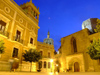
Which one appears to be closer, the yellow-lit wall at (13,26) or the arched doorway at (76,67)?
the yellow-lit wall at (13,26)

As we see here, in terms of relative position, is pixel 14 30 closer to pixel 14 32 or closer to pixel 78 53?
pixel 14 32

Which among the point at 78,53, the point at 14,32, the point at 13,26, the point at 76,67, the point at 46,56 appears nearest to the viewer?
the point at 13,26

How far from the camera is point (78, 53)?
18.4 m

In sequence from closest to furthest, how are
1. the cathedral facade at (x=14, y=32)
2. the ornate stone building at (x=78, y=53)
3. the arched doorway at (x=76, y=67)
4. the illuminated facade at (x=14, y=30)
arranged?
the cathedral facade at (x=14, y=32) < the illuminated facade at (x=14, y=30) < the ornate stone building at (x=78, y=53) < the arched doorway at (x=76, y=67)

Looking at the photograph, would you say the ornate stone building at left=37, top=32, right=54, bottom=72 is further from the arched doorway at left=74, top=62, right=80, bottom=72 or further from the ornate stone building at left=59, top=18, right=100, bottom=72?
the arched doorway at left=74, top=62, right=80, bottom=72

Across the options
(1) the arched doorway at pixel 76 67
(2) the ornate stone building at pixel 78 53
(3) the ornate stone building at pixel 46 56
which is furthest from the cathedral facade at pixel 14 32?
(3) the ornate stone building at pixel 46 56

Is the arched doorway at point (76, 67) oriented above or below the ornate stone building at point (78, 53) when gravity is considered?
below

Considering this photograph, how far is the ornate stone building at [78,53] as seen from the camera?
54.0 feet

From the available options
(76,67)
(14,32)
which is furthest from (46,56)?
(14,32)

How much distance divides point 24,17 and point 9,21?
157 inches

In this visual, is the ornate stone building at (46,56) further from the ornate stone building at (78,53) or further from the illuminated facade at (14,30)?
the illuminated facade at (14,30)

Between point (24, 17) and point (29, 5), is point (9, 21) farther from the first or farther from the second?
point (29, 5)

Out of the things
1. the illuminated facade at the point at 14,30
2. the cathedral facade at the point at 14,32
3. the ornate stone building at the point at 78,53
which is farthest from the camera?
the ornate stone building at the point at 78,53

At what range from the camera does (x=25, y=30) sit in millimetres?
17266
